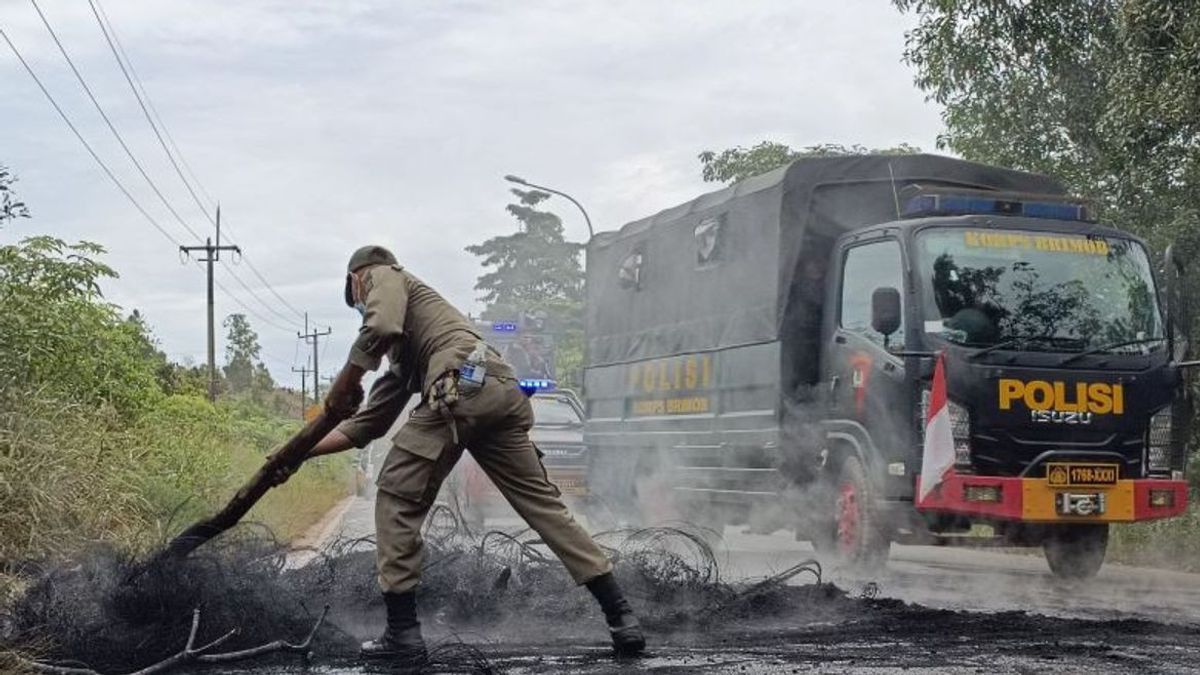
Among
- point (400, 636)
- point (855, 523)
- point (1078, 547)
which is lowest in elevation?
point (400, 636)

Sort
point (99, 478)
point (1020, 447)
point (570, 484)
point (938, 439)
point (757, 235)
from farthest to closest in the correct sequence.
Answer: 1. point (570, 484)
2. point (757, 235)
3. point (99, 478)
4. point (1020, 447)
5. point (938, 439)

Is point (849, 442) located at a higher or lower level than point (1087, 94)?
lower

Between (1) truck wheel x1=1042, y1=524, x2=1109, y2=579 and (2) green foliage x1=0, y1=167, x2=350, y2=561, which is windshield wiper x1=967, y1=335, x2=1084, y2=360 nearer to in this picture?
(1) truck wheel x1=1042, y1=524, x2=1109, y2=579

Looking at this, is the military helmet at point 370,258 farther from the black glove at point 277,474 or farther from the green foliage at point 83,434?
the green foliage at point 83,434

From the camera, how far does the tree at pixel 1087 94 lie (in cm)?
1327

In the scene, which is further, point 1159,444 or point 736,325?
point 736,325

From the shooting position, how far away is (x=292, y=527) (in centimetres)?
1664

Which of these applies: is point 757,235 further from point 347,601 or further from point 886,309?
point 347,601

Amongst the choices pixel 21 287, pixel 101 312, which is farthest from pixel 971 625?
pixel 101 312

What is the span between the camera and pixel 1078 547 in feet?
33.7

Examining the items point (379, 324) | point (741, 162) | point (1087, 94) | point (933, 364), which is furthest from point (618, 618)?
point (741, 162)

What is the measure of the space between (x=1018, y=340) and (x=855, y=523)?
1.70m

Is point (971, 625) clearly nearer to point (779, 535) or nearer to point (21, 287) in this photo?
point (21, 287)

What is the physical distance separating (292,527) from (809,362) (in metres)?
7.62
